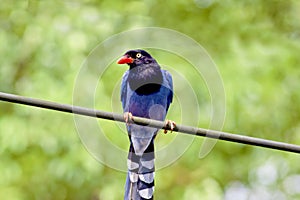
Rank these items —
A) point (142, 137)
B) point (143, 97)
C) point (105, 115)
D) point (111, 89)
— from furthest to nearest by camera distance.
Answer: point (111, 89), point (143, 97), point (142, 137), point (105, 115)

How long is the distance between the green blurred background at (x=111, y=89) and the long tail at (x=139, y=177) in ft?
3.52

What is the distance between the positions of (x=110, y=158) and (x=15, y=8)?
1020 millimetres

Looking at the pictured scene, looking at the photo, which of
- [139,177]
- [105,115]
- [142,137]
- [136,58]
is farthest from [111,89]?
[105,115]

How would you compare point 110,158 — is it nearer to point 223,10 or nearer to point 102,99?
point 102,99

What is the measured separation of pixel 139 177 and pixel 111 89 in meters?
1.26

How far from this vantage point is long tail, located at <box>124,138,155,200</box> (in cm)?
231

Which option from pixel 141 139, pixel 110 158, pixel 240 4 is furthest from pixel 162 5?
pixel 141 139

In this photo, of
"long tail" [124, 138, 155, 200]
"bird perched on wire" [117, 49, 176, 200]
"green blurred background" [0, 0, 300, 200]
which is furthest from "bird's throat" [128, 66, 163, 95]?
"green blurred background" [0, 0, 300, 200]

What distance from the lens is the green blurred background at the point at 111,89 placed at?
3576 millimetres

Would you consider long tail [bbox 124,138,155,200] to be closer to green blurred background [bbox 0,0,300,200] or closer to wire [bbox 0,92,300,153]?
wire [bbox 0,92,300,153]

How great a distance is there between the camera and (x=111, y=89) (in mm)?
3566

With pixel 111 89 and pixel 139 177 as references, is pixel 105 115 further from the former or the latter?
pixel 111 89

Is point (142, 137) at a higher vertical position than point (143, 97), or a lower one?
lower

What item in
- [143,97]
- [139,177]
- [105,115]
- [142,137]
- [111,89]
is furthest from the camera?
[111,89]
